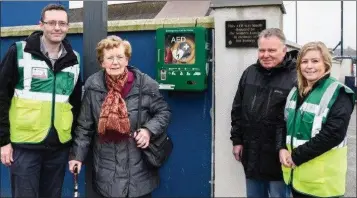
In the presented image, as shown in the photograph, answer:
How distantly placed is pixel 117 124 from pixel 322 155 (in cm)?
144

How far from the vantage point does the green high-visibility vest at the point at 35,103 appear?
3018mm

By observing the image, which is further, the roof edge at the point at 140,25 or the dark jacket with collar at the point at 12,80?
the roof edge at the point at 140,25

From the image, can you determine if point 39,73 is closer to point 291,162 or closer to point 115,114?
point 115,114

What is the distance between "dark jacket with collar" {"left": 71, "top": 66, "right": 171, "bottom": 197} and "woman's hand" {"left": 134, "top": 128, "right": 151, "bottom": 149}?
0.04 metres

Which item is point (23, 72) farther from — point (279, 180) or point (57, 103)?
point (279, 180)

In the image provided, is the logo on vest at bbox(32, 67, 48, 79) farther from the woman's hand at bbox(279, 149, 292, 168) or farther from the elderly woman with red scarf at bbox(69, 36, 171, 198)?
the woman's hand at bbox(279, 149, 292, 168)

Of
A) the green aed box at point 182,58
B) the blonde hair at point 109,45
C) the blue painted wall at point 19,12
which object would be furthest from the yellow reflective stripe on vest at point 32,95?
the blue painted wall at point 19,12

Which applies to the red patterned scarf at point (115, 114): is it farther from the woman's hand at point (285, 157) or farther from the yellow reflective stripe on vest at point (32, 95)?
the woman's hand at point (285, 157)

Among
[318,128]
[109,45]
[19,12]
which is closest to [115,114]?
[109,45]

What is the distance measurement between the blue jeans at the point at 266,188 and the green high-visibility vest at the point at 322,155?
482 millimetres

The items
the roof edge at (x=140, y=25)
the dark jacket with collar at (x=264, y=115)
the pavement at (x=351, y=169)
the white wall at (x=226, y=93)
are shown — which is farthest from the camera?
the pavement at (x=351, y=169)

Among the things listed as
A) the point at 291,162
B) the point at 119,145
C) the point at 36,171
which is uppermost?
the point at 119,145

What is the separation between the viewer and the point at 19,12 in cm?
641

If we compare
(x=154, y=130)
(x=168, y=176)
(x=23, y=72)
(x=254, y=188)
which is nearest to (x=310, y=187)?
(x=254, y=188)
